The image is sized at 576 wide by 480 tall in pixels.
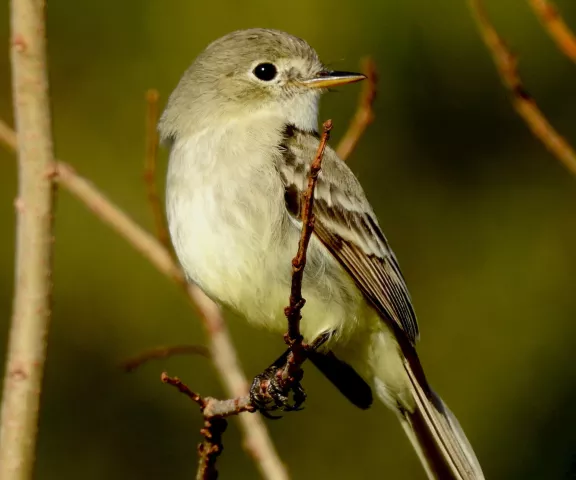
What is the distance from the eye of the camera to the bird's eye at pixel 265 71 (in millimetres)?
3074

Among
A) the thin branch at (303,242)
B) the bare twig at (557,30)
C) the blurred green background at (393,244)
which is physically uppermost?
the bare twig at (557,30)

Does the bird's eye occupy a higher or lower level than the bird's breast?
higher

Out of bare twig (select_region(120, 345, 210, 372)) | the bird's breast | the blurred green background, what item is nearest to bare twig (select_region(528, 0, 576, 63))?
the bird's breast

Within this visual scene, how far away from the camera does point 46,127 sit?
2055mm

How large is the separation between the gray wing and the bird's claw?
0.34 meters

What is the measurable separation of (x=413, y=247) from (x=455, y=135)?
55cm

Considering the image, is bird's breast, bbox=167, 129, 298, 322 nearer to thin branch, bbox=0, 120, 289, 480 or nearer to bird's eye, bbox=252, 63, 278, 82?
thin branch, bbox=0, 120, 289, 480

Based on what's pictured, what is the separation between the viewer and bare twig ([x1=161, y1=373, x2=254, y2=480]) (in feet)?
6.92

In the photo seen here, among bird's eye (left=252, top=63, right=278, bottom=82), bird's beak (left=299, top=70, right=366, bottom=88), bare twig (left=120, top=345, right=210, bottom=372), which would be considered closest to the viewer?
bare twig (left=120, top=345, right=210, bottom=372)

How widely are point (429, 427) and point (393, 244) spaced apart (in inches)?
61.7

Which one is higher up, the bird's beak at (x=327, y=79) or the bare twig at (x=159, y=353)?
the bird's beak at (x=327, y=79)

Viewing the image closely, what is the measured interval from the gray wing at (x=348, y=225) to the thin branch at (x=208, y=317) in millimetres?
347

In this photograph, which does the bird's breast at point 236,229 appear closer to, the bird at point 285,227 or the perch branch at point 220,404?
the bird at point 285,227

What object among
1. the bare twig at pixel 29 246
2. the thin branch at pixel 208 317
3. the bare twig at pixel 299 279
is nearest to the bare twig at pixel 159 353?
the thin branch at pixel 208 317
